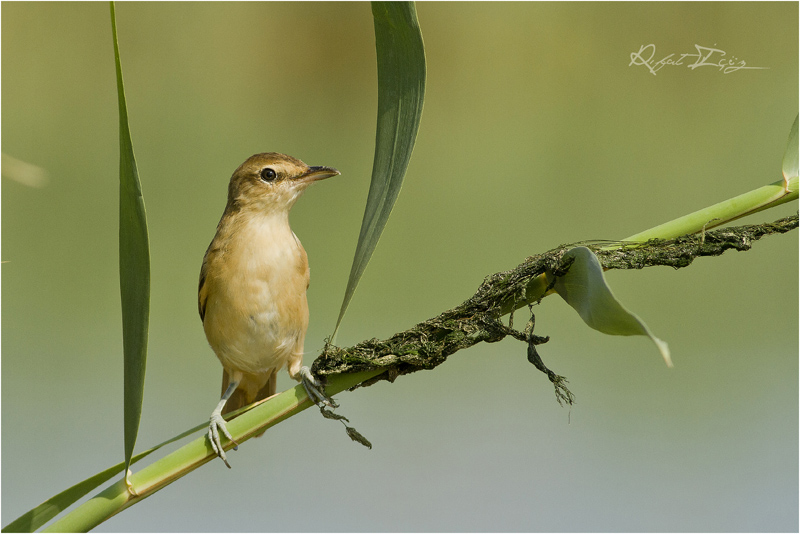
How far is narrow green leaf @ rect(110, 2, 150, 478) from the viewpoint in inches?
36.5

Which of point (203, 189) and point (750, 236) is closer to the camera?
point (750, 236)

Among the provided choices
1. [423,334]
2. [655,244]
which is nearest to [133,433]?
[423,334]

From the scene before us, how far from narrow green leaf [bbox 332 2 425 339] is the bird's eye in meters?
1.00

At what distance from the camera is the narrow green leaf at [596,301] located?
0.73 m

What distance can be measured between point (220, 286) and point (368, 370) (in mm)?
1018

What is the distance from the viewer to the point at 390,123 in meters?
1.07

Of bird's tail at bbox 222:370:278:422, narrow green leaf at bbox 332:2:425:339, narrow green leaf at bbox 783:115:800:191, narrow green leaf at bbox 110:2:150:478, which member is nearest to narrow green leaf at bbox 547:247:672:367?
narrow green leaf at bbox 332:2:425:339

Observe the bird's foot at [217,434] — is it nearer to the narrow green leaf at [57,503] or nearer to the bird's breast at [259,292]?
the narrow green leaf at [57,503]

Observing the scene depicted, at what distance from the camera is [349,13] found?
7457 mm

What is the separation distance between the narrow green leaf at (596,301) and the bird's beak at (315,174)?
107 cm

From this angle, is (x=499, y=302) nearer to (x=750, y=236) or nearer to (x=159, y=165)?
(x=750, y=236)

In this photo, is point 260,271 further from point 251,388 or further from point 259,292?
point 251,388

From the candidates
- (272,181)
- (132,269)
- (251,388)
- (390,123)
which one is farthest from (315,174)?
(132,269)

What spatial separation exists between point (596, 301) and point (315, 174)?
130cm
